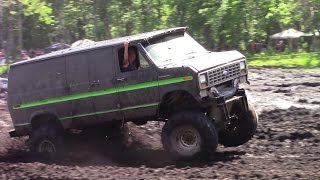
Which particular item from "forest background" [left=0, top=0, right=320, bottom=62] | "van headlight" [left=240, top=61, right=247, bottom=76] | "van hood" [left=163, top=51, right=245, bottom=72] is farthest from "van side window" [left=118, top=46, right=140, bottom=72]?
"forest background" [left=0, top=0, right=320, bottom=62]

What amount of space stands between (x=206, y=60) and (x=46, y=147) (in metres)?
3.86

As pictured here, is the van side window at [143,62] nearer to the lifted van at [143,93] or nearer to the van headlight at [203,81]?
the lifted van at [143,93]

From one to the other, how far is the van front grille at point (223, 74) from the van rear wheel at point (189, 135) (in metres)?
0.62

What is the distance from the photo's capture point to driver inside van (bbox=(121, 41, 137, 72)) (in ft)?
32.0

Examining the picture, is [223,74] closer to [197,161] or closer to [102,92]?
[197,161]

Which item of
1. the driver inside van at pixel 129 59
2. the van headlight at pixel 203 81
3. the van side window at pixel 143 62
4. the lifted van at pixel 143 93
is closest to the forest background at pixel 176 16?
the lifted van at pixel 143 93

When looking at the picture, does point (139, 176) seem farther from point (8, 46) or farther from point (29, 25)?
point (29, 25)

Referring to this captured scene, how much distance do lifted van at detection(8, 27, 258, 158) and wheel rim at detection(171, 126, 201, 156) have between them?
17 millimetres

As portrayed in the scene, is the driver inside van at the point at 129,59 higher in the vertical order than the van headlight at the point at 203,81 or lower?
higher

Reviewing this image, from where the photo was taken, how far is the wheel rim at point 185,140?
9250mm

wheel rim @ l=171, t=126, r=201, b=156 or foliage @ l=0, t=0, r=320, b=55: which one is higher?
foliage @ l=0, t=0, r=320, b=55

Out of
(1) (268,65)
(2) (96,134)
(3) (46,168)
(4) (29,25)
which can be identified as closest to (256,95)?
(2) (96,134)

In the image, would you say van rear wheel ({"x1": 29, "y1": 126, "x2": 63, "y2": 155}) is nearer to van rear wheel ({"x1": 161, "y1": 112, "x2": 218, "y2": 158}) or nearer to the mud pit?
the mud pit

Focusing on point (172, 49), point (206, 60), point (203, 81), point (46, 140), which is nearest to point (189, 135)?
point (203, 81)
